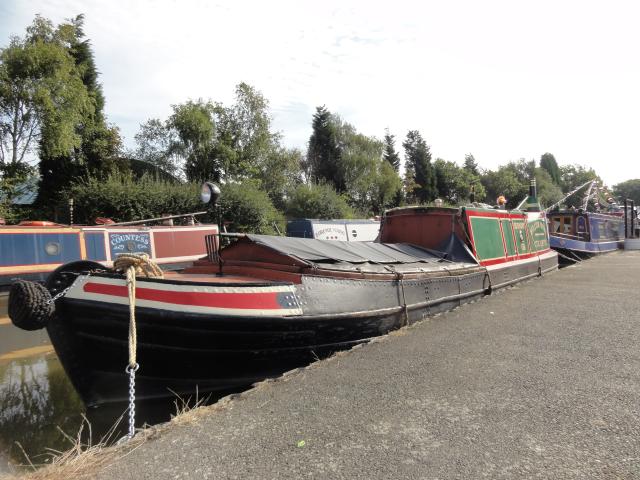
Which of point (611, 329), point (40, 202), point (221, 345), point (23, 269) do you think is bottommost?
point (611, 329)

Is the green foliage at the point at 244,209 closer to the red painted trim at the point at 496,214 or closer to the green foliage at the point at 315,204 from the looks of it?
the green foliage at the point at 315,204

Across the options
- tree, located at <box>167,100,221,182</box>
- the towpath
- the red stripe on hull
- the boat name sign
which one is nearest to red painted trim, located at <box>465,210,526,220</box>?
the red stripe on hull

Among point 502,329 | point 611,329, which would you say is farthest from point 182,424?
point 611,329

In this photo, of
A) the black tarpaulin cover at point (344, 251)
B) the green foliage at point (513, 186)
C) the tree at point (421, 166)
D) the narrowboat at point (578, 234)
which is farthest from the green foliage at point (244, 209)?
the green foliage at point (513, 186)

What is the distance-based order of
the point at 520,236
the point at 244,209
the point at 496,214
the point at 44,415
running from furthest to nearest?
1. the point at 244,209
2. the point at 520,236
3. the point at 496,214
4. the point at 44,415

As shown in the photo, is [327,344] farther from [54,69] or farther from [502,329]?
[54,69]

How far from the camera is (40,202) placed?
68.1 ft

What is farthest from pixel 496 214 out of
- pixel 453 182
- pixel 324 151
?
pixel 453 182

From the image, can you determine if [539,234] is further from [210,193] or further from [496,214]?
[210,193]

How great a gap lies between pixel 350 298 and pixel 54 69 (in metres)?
18.1

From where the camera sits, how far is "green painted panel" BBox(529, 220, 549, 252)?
36.3ft

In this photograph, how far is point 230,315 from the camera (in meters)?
3.83

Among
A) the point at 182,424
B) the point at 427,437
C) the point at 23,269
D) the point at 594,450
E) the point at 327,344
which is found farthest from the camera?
the point at 23,269

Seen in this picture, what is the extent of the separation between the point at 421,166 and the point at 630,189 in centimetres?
7905
